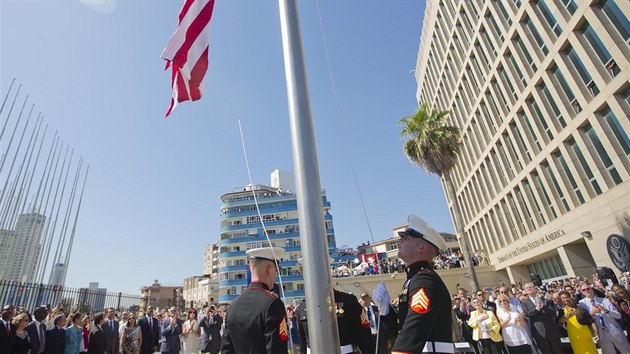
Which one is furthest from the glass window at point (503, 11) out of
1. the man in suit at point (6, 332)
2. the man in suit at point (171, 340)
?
the man in suit at point (6, 332)

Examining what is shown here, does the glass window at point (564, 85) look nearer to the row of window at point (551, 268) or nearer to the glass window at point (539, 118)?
the glass window at point (539, 118)

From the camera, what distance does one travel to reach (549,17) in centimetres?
1897

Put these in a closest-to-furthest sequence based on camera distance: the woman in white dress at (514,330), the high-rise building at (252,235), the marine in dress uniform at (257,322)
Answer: the marine in dress uniform at (257,322)
the woman in white dress at (514,330)
the high-rise building at (252,235)

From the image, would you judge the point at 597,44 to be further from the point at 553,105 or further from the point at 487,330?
the point at 487,330

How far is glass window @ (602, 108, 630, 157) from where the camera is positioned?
15023 millimetres

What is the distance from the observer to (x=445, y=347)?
2.39 metres

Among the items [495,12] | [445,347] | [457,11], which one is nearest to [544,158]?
[495,12]

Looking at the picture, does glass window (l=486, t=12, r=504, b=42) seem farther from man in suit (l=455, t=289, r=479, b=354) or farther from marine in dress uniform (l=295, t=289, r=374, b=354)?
marine in dress uniform (l=295, t=289, r=374, b=354)

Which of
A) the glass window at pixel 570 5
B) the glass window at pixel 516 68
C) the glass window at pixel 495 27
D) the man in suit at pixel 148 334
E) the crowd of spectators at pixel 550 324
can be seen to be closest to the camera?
the crowd of spectators at pixel 550 324

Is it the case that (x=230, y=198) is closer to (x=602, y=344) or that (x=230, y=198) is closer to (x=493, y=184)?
(x=493, y=184)

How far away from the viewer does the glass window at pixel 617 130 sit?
15.0m

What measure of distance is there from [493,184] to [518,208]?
3.98 meters

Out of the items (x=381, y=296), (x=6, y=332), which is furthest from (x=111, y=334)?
(x=381, y=296)

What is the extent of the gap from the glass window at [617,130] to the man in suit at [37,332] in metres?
21.9
